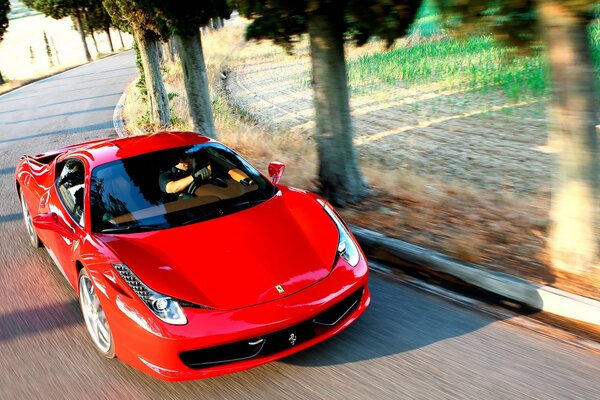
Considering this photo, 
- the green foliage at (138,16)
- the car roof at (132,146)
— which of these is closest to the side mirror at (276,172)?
the car roof at (132,146)

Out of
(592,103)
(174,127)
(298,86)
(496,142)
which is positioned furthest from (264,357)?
(298,86)

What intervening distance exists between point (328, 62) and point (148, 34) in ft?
26.0

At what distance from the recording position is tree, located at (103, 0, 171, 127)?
12.2 metres

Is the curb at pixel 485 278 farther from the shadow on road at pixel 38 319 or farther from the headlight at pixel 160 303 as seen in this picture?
the shadow on road at pixel 38 319

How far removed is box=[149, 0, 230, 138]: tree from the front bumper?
6.98 metres

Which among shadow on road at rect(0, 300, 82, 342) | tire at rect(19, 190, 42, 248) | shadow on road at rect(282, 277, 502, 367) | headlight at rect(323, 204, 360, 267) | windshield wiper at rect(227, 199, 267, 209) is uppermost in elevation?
windshield wiper at rect(227, 199, 267, 209)

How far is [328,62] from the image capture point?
22.0 ft

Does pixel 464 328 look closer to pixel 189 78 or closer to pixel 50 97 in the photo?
pixel 189 78

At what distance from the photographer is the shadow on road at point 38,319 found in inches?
179

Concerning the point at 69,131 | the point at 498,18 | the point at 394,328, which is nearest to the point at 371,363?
the point at 394,328

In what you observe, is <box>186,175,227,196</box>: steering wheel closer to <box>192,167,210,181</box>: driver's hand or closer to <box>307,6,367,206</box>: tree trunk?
<box>192,167,210,181</box>: driver's hand

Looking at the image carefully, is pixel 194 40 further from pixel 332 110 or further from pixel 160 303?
pixel 160 303

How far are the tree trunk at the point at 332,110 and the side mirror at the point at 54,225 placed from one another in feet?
10.8

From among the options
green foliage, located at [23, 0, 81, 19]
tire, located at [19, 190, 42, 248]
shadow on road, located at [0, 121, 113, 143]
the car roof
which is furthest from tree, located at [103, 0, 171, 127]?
green foliage, located at [23, 0, 81, 19]
